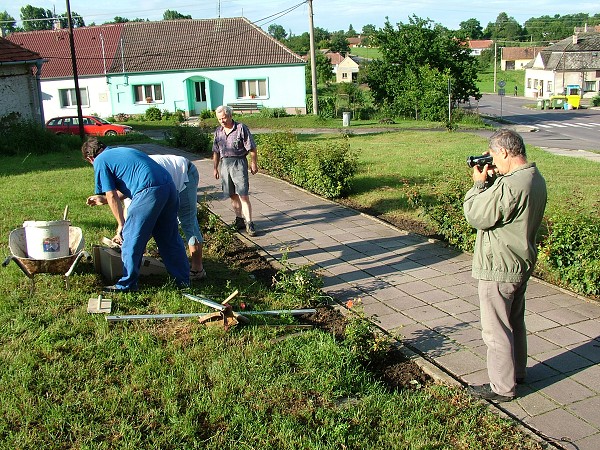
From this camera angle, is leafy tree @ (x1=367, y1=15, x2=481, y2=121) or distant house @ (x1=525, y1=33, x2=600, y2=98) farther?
distant house @ (x1=525, y1=33, x2=600, y2=98)

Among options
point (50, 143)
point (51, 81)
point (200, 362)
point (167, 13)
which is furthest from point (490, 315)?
point (167, 13)

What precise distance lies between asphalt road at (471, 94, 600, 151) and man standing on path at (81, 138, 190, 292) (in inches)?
871

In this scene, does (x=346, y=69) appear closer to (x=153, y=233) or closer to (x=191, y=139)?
(x=191, y=139)

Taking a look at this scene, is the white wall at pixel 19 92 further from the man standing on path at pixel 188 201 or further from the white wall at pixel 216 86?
the white wall at pixel 216 86

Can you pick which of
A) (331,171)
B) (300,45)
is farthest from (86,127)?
(300,45)

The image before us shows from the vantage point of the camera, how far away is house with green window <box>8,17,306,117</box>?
4012 centimetres

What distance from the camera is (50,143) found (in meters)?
20.2

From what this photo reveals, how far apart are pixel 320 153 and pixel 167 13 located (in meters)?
95.0

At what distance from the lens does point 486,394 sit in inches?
163

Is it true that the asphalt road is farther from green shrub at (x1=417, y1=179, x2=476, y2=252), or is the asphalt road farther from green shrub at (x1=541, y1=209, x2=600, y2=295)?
green shrub at (x1=541, y1=209, x2=600, y2=295)

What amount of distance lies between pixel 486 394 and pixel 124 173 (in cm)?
359

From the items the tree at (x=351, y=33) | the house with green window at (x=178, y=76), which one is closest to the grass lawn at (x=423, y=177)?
the house with green window at (x=178, y=76)

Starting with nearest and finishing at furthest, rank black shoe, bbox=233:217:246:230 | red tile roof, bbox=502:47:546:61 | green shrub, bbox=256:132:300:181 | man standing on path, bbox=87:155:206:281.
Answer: man standing on path, bbox=87:155:206:281 < black shoe, bbox=233:217:246:230 < green shrub, bbox=256:132:300:181 < red tile roof, bbox=502:47:546:61

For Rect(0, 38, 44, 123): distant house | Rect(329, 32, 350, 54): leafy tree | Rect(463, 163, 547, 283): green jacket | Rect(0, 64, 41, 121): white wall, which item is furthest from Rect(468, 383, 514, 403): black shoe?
Rect(329, 32, 350, 54): leafy tree
